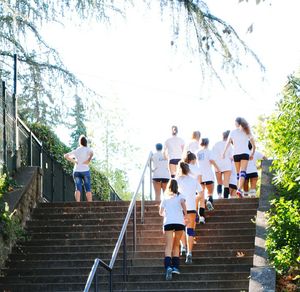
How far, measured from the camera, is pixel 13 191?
61.3 feet

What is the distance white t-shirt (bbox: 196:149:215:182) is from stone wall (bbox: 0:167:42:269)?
326 centimetres

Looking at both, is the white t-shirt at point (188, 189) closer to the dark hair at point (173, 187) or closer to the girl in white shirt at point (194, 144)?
the dark hair at point (173, 187)

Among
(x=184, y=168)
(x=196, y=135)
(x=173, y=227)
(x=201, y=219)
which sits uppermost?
(x=196, y=135)

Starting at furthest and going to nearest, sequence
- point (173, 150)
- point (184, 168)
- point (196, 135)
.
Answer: point (173, 150) → point (196, 135) → point (184, 168)

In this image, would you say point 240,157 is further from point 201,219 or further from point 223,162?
point 201,219

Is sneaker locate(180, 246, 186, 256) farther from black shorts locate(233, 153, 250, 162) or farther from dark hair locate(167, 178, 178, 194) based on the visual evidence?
black shorts locate(233, 153, 250, 162)

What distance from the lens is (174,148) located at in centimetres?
1956

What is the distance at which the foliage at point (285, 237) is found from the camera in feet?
46.1

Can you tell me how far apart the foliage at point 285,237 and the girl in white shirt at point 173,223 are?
1311mm

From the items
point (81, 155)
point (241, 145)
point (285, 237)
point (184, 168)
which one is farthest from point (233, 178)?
point (285, 237)

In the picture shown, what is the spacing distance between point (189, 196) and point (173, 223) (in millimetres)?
820

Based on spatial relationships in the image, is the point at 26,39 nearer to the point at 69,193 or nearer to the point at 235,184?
the point at 235,184

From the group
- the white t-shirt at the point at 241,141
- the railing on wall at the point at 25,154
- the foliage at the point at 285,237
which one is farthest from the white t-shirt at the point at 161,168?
the foliage at the point at 285,237

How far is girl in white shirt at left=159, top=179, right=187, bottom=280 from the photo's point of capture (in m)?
15.2
